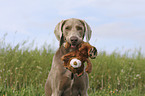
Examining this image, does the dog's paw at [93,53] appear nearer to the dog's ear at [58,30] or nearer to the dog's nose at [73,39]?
the dog's nose at [73,39]

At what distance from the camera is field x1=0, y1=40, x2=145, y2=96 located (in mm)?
8477

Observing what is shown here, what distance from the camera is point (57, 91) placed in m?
4.22

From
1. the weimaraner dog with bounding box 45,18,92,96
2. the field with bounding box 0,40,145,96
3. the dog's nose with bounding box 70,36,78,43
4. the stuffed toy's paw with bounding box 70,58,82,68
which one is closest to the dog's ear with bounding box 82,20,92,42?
the weimaraner dog with bounding box 45,18,92,96

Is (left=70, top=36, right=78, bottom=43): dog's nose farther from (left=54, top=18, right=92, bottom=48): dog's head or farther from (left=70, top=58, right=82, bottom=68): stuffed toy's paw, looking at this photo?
(left=70, top=58, right=82, bottom=68): stuffed toy's paw

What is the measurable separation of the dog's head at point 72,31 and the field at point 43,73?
3.57 metres

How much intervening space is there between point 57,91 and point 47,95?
63 centimetres

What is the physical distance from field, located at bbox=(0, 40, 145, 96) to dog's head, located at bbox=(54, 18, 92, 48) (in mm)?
3573

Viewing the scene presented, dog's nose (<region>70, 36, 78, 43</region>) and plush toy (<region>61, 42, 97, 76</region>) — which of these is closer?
plush toy (<region>61, 42, 97, 76</region>)

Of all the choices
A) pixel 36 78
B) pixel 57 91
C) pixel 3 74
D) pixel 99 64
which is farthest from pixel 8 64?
pixel 57 91

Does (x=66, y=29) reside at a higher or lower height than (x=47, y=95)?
higher

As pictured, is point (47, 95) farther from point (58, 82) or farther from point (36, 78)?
point (36, 78)

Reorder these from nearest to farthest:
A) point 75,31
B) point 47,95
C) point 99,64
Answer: point 75,31
point 47,95
point 99,64

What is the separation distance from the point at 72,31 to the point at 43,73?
5311mm

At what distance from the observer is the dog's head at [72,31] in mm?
3951
